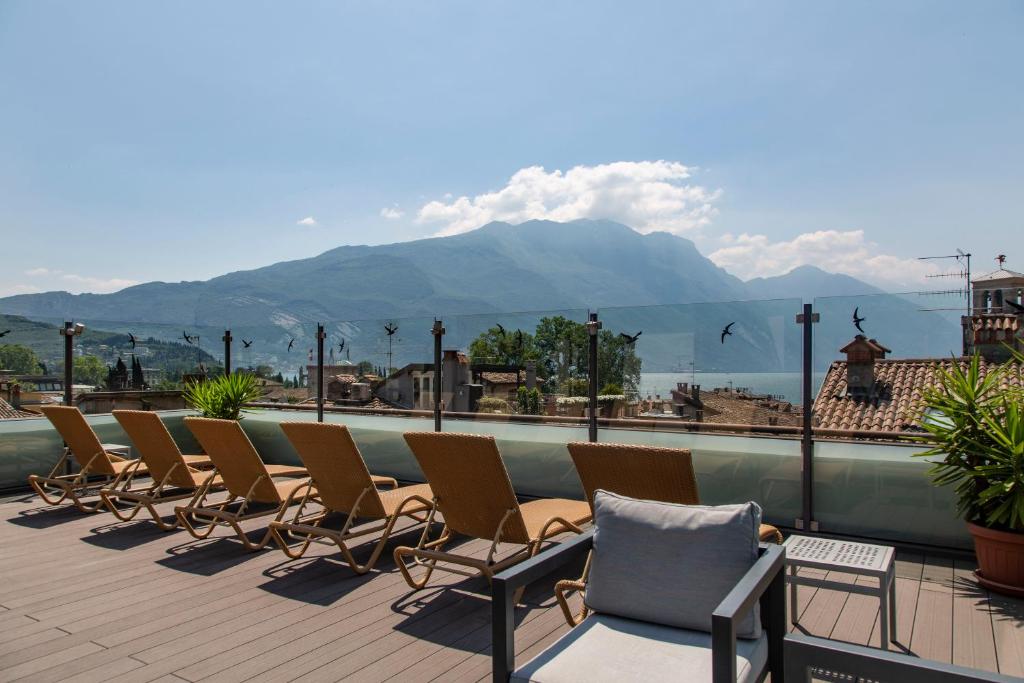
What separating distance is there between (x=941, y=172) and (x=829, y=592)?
16979mm

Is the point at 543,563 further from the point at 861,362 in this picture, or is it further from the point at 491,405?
the point at 491,405

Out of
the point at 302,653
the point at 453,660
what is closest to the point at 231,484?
the point at 302,653

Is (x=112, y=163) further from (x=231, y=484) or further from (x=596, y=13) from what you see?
(x=231, y=484)

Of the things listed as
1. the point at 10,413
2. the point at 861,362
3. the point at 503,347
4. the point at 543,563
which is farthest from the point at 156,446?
the point at 861,362

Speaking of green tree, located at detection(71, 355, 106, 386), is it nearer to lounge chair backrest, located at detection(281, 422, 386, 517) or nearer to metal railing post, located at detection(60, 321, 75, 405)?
metal railing post, located at detection(60, 321, 75, 405)

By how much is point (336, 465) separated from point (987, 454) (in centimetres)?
393

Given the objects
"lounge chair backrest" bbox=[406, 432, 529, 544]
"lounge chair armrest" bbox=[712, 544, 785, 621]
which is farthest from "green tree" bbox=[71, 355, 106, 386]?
"lounge chair armrest" bbox=[712, 544, 785, 621]

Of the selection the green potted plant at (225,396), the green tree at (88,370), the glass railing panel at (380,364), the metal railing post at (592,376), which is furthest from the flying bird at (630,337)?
the green tree at (88,370)

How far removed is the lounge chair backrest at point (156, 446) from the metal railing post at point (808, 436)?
4801mm

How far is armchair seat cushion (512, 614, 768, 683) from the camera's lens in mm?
1971

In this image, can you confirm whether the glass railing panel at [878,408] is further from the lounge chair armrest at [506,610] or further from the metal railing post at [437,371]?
the metal railing post at [437,371]

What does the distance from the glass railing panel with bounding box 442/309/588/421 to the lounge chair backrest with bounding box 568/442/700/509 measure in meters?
2.38

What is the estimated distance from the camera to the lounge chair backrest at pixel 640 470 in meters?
3.26

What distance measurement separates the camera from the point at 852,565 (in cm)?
282
